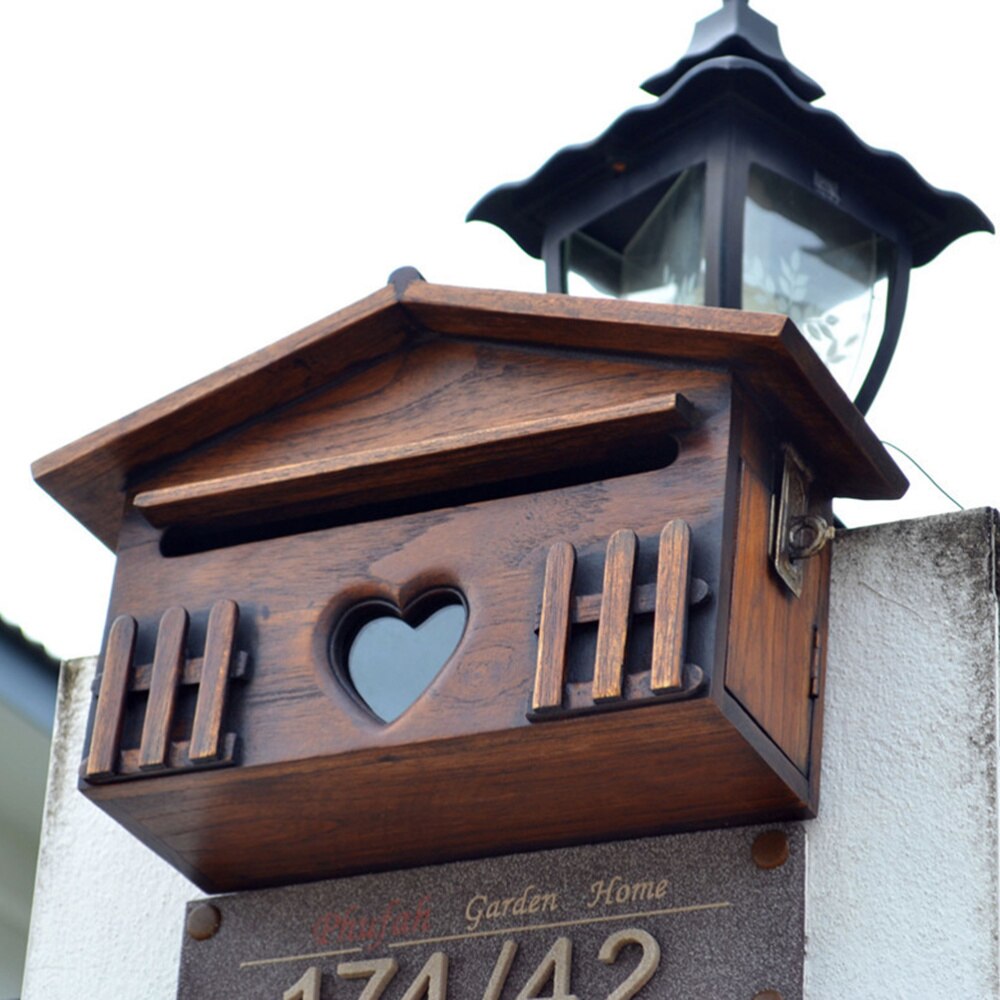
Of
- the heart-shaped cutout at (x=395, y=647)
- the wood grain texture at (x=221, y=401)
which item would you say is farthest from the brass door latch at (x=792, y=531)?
the wood grain texture at (x=221, y=401)

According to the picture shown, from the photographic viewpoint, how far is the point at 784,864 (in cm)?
251

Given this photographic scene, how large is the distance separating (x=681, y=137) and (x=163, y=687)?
3.15 feet

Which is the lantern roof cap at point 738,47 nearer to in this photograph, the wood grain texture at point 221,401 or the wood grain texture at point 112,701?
the wood grain texture at point 221,401

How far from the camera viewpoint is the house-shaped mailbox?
2414mm

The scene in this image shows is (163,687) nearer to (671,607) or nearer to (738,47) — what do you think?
(671,607)

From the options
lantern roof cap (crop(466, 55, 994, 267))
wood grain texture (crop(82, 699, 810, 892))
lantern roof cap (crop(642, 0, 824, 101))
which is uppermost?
lantern roof cap (crop(642, 0, 824, 101))

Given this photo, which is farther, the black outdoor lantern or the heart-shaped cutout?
the black outdoor lantern

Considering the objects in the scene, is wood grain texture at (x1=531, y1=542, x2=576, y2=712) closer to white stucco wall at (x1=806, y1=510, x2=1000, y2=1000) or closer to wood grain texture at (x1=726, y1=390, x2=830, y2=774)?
wood grain texture at (x1=726, y1=390, x2=830, y2=774)

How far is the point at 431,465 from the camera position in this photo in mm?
2635

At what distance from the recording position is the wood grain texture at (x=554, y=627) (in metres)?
2.38

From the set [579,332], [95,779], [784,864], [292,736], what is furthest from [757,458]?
[95,779]

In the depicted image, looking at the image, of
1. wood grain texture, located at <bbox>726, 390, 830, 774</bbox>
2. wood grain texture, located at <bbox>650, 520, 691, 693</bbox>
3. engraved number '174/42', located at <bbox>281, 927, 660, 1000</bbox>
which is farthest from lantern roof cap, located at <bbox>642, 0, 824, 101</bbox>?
engraved number '174/42', located at <bbox>281, 927, 660, 1000</bbox>

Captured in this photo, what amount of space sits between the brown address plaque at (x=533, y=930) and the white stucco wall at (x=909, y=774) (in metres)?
0.06

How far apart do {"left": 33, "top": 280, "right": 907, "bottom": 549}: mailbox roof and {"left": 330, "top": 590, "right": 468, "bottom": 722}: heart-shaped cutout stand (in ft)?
1.05
